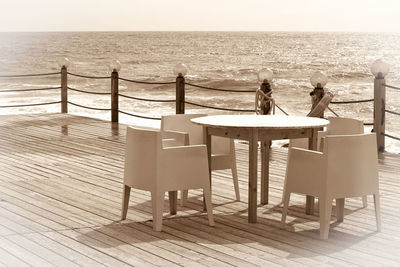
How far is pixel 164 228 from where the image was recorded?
3.35 m

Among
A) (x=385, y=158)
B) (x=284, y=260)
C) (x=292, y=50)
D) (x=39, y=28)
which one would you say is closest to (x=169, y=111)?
(x=385, y=158)

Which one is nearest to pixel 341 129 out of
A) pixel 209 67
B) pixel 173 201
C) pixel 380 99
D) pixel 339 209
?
pixel 339 209

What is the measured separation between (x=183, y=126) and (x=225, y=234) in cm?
107

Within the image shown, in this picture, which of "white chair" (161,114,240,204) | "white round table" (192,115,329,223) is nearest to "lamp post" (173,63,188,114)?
"white chair" (161,114,240,204)

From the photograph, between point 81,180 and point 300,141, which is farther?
point 81,180

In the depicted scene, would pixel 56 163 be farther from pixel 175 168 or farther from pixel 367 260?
pixel 367 260

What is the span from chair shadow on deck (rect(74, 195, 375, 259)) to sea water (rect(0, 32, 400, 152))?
6.90 metres

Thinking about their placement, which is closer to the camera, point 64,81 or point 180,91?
point 180,91

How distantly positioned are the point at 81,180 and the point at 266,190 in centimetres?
151

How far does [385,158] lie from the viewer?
18.8 feet

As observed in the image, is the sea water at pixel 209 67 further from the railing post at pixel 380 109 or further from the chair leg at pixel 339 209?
the chair leg at pixel 339 209

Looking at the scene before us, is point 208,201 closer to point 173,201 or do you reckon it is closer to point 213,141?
point 173,201

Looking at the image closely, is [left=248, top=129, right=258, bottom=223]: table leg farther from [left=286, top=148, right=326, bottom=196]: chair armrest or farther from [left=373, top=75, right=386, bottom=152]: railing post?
[left=373, top=75, right=386, bottom=152]: railing post

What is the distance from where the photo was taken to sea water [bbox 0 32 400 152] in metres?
20.4
